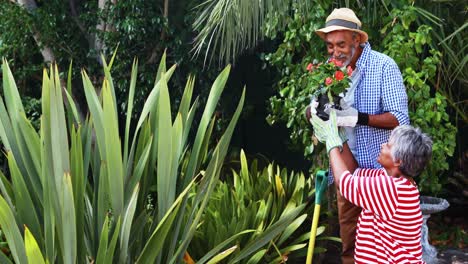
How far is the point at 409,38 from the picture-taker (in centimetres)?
443

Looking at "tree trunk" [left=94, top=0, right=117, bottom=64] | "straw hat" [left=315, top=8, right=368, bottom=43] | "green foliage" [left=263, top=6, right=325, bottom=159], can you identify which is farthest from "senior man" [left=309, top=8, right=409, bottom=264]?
"tree trunk" [left=94, top=0, right=117, bottom=64]

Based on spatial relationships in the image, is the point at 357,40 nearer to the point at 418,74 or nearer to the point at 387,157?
the point at 387,157

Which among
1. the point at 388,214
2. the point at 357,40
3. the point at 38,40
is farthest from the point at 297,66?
the point at 38,40

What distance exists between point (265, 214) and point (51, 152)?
1.82 meters

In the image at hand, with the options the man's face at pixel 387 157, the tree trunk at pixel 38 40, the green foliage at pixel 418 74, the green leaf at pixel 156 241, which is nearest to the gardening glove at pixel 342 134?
the man's face at pixel 387 157

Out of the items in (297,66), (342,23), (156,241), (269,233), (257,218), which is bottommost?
(257,218)

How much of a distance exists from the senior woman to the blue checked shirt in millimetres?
459

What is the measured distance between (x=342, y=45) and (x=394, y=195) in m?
0.88

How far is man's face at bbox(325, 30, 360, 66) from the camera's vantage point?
3.24m

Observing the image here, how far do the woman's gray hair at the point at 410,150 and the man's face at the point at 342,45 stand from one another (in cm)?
69

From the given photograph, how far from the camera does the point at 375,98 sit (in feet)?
10.6

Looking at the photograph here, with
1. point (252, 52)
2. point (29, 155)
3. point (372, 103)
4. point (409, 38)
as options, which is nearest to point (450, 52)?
point (409, 38)

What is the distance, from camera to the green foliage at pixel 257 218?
11.9ft

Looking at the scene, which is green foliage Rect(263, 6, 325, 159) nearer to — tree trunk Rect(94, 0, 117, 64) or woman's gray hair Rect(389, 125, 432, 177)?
woman's gray hair Rect(389, 125, 432, 177)
